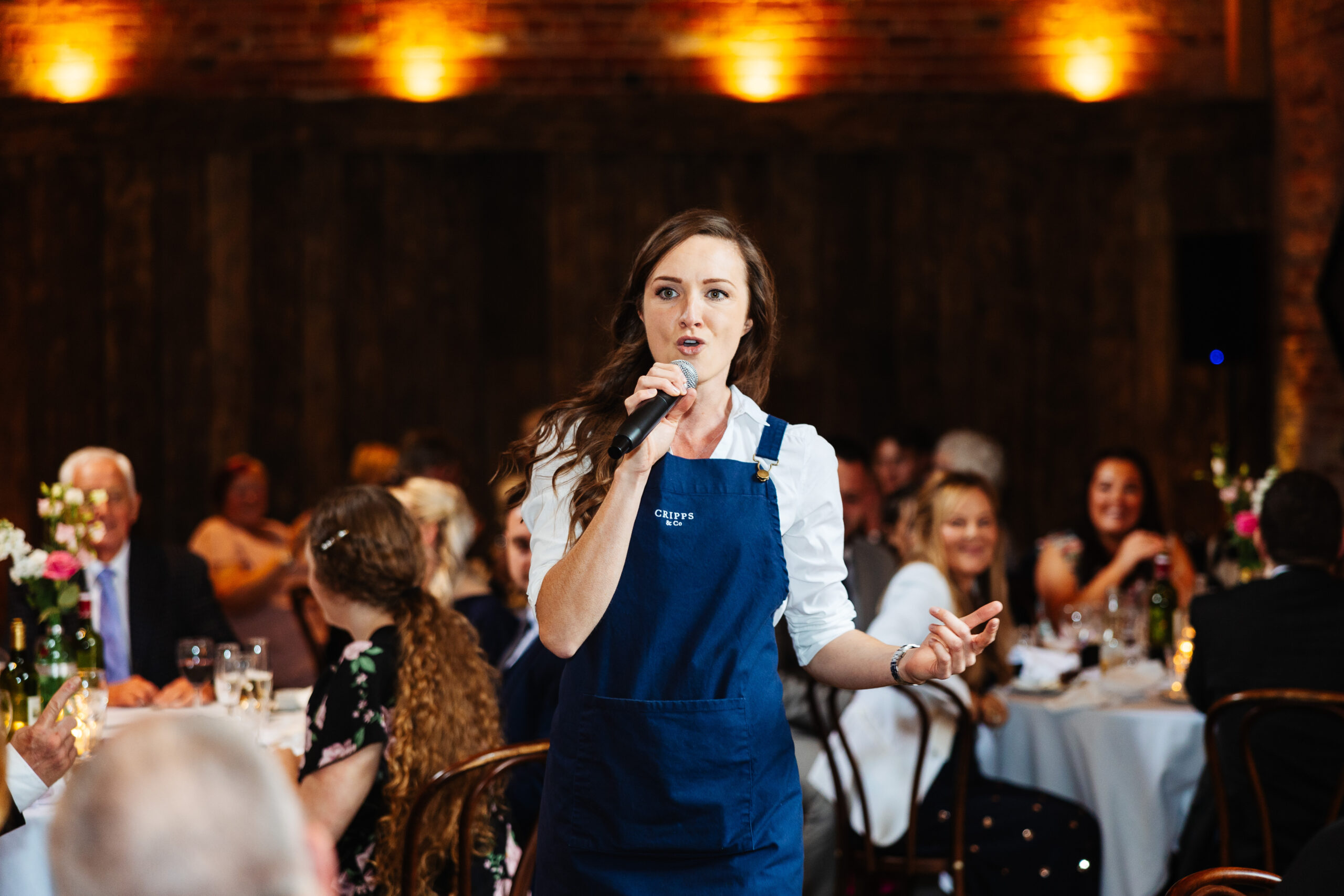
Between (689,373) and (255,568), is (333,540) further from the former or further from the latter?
(255,568)

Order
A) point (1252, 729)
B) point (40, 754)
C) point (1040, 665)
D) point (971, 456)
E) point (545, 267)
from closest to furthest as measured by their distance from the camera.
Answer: point (40, 754), point (1252, 729), point (1040, 665), point (971, 456), point (545, 267)

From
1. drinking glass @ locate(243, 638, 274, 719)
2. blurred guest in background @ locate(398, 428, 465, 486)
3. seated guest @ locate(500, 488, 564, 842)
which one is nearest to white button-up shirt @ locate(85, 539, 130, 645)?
drinking glass @ locate(243, 638, 274, 719)

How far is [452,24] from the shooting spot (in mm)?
7141

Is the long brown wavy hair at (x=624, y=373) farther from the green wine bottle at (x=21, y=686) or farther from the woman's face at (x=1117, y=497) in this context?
the woman's face at (x=1117, y=497)

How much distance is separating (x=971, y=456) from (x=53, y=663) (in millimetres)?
4097

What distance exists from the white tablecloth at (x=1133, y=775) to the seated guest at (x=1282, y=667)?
0.54ft

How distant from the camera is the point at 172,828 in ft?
2.38

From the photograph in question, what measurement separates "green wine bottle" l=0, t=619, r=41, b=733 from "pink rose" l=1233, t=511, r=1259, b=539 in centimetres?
347

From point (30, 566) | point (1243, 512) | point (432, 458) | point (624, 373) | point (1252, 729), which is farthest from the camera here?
point (432, 458)

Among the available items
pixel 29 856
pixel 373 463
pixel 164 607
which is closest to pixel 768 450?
pixel 29 856

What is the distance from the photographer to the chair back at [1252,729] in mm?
2857

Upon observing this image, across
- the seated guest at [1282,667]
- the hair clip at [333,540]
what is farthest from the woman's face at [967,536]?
the hair clip at [333,540]

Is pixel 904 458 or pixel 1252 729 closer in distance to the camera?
pixel 1252 729

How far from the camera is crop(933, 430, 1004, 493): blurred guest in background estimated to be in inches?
231
